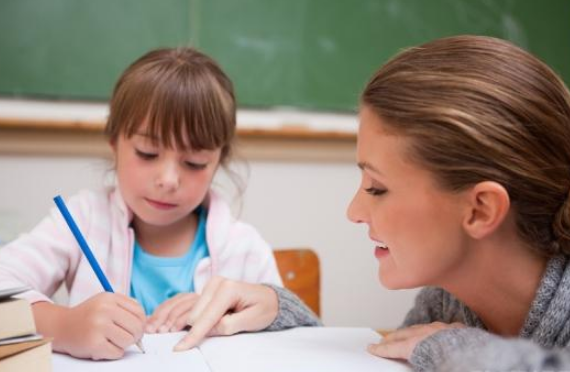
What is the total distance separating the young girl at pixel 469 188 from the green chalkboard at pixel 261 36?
1315mm

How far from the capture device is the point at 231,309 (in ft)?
3.21

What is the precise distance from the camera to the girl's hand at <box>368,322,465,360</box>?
809 millimetres

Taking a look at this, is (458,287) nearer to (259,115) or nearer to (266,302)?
(266,302)

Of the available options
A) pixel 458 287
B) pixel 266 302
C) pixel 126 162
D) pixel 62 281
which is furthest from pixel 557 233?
pixel 62 281

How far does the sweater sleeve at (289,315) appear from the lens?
100 centimetres

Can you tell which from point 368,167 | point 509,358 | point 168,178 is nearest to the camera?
point 509,358

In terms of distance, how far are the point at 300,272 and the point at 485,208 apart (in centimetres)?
78

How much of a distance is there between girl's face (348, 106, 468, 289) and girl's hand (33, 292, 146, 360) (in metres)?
0.32

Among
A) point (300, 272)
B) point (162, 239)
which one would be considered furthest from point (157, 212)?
point (300, 272)

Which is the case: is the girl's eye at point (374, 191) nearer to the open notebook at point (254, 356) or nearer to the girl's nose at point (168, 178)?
the open notebook at point (254, 356)

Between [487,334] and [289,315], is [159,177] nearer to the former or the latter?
[289,315]

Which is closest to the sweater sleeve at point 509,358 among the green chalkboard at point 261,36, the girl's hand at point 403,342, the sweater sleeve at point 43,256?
the girl's hand at point 403,342

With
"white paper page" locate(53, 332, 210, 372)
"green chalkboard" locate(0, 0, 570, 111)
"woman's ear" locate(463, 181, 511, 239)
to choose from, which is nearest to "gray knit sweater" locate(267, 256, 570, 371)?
"woman's ear" locate(463, 181, 511, 239)

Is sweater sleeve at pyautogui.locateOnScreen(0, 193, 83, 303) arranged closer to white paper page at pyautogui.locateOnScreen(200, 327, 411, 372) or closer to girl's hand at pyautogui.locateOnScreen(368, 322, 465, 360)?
white paper page at pyautogui.locateOnScreen(200, 327, 411, 372)
